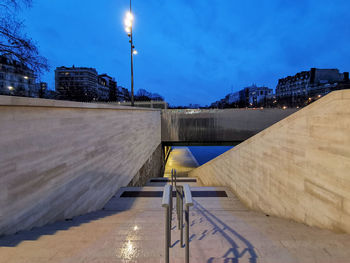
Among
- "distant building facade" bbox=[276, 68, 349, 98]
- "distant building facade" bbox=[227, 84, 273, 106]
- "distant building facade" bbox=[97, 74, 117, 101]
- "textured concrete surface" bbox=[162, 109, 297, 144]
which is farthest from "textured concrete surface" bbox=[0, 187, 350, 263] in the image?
"distant building facade" bbox=[227, 84, 273, 106]

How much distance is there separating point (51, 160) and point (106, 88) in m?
85.5

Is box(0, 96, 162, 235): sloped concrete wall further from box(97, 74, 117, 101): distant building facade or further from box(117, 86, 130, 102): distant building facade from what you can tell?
box(117, 86, 130, 102): distant building facade

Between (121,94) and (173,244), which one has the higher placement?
(121,94)

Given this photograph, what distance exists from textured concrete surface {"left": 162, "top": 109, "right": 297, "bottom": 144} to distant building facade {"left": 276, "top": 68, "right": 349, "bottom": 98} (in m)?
47.1

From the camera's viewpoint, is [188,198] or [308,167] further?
[308,167]

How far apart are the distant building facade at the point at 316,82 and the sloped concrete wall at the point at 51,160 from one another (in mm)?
66692

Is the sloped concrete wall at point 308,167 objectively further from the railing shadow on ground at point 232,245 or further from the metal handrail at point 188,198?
the metal handrail at point 188,198

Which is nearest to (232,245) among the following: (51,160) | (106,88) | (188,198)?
(188,198)

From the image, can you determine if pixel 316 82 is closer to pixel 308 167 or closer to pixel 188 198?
pixel 308 167

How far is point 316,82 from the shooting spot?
5803cm

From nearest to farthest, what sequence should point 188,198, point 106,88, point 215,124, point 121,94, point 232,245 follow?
1. point 188,198
2. point 232,245
3. point 215,124
4. point 106,88
5. point 121,94

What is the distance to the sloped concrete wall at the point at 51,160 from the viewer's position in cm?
259

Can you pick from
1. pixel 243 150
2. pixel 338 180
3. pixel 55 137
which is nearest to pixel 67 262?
pixel 55 137

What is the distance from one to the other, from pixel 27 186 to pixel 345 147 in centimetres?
540
